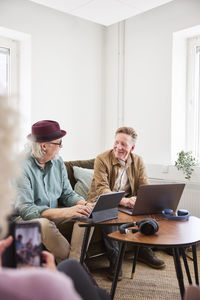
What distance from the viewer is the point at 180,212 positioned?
6.56 feet

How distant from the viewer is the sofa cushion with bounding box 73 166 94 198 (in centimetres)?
282

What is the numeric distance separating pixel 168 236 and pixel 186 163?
1.68 m

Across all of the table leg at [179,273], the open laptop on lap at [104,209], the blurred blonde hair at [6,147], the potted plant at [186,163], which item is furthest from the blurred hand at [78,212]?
the potted plant at [186,163]

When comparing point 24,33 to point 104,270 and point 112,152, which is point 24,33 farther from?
point 104,270

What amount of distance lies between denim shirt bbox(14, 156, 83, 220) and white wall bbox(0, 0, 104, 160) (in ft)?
Result: 3.64

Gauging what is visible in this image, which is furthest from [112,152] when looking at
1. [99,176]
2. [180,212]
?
[180,212]

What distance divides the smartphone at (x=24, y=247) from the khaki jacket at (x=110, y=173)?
5.30ft

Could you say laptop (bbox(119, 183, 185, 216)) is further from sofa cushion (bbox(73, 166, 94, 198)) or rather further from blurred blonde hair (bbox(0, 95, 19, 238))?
blurred blonde hair (bbox(0, 95, 19, 238))

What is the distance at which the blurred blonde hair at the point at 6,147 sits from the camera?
61 centimetres

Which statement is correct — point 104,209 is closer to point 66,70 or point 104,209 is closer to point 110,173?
point 110,173

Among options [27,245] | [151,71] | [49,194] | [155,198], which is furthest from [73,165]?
[27,245]

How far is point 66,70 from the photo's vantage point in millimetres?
3678

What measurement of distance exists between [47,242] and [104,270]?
31.8 inches

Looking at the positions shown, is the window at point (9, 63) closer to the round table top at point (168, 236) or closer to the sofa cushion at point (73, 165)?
the sofa cushion at point (73, 165)
